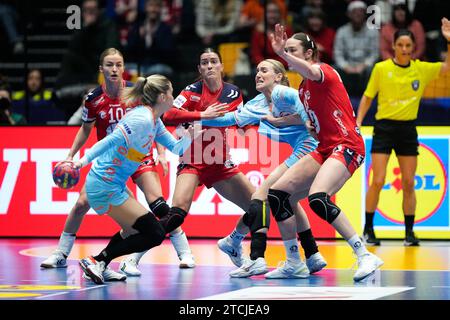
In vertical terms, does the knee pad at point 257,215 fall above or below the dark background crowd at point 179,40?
below

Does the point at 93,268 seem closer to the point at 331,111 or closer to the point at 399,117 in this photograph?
the point at 331,111

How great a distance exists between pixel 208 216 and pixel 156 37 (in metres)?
3.83

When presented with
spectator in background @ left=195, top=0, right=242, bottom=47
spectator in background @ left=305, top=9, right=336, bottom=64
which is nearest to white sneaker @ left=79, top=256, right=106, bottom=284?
spectator in background @ left=305, top=9, right=336, bottom=64

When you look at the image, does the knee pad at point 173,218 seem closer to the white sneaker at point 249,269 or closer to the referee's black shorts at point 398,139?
the white sneaker at point 249,269

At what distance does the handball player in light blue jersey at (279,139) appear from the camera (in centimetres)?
1024

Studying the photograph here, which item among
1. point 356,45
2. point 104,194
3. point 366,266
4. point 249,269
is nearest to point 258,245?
point 249,269

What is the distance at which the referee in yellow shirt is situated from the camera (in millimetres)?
13484

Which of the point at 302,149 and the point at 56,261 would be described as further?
the point at 56,261

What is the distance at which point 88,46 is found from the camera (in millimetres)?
16453

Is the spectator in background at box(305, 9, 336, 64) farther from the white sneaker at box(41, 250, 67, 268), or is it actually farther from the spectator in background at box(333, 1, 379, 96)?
the white sneaker at box(41, 250, 67, 268)

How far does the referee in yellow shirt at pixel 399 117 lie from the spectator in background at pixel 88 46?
4618mm

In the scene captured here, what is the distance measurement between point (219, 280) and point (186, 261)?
3.84 feet

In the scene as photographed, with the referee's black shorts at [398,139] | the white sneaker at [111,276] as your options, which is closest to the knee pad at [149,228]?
the white sneaker at [111,276]

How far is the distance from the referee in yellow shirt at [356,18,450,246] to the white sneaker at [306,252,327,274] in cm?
314
